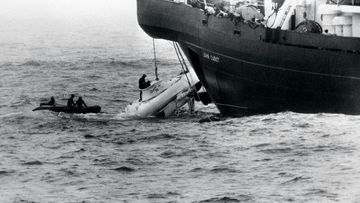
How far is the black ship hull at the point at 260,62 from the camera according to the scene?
24.7 metres

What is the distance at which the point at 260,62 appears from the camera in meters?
26.5

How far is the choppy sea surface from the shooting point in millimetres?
18516

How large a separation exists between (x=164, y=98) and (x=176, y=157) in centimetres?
885

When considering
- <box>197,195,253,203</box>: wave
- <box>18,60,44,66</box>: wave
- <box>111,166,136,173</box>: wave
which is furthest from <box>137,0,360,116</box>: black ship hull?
<box>18,60,44,66</box>: wave

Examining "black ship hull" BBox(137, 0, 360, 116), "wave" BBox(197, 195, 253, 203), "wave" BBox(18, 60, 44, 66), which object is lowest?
"wave" BBox(197, 195, 253, 203)

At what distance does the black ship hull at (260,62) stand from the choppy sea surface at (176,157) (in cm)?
69

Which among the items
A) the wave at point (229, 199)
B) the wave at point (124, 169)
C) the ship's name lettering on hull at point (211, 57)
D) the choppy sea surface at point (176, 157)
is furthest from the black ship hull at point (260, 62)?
the wave at point (229, 199)

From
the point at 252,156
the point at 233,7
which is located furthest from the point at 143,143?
the point at 233,7

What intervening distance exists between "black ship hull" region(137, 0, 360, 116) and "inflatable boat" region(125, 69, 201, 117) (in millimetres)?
1446

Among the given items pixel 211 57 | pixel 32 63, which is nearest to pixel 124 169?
pixel 211 57

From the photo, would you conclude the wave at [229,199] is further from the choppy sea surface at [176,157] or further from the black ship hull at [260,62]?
the black ship hull at [260,62]

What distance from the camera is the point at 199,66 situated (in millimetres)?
30359

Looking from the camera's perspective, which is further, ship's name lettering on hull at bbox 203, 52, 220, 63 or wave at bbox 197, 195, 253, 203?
ship's name lettering on hull at bbox 203, 52, 220, 63

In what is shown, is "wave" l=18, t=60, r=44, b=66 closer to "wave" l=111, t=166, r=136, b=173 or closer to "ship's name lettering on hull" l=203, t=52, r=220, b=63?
"ship's name lettering on hull" l=203, t=52, r=220, b=63
